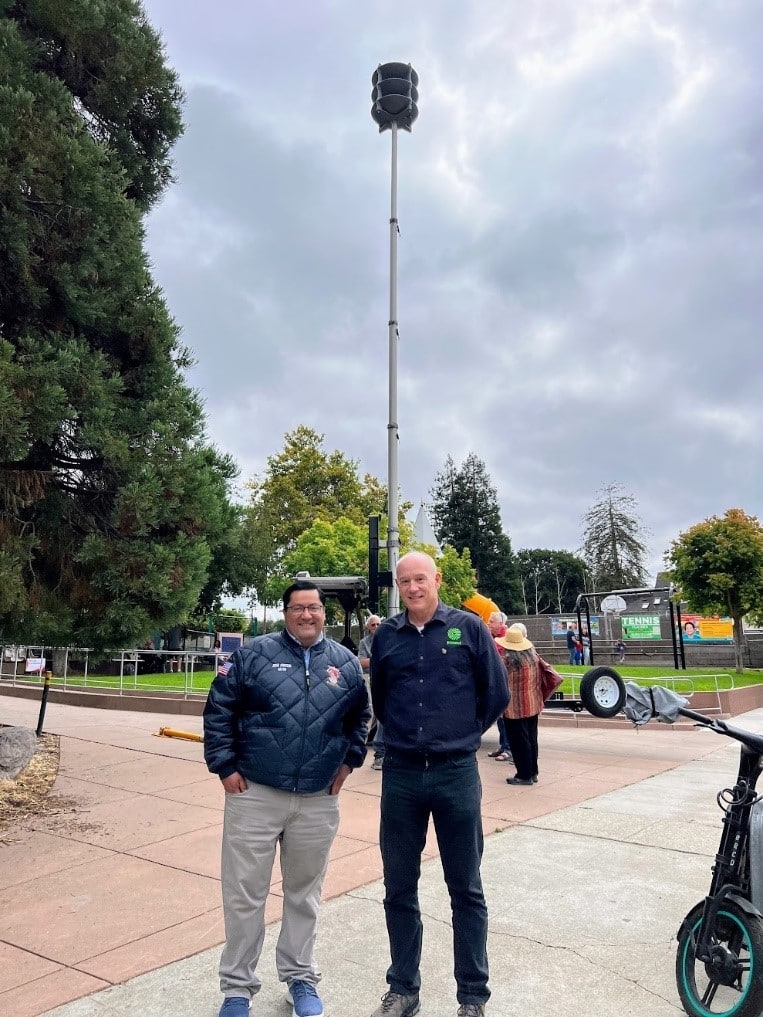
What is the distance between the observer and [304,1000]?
318cm

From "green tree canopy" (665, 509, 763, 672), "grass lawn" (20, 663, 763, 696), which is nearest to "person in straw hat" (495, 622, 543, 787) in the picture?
"grass lawn" (20, 663, 763, 696)

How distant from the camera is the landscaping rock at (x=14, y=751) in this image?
7938mm

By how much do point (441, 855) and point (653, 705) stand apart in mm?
1052

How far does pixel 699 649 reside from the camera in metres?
33.8

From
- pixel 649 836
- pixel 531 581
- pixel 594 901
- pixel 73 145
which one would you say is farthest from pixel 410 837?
pixel 531 581

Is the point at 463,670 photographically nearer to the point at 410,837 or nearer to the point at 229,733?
the point at 410,837

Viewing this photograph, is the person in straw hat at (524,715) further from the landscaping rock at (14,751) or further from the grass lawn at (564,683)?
the grass lawn at (564,683)

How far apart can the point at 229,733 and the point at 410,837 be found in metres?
0.86

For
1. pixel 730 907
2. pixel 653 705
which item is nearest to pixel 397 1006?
pixel 730 907

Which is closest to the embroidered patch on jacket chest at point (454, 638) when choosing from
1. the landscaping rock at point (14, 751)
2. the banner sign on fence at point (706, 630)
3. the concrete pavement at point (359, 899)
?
the concrete pavement at point (359, 899)

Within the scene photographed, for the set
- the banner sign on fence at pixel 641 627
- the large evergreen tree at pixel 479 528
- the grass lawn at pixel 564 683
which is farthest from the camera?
the large evergreen tree at pixel 479 528

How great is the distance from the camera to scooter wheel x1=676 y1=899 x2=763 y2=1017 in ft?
9.30

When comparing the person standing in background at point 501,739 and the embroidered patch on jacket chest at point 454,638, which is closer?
the embroidered patch on jacket chest at point 454,638

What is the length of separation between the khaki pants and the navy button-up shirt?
1.66ft
